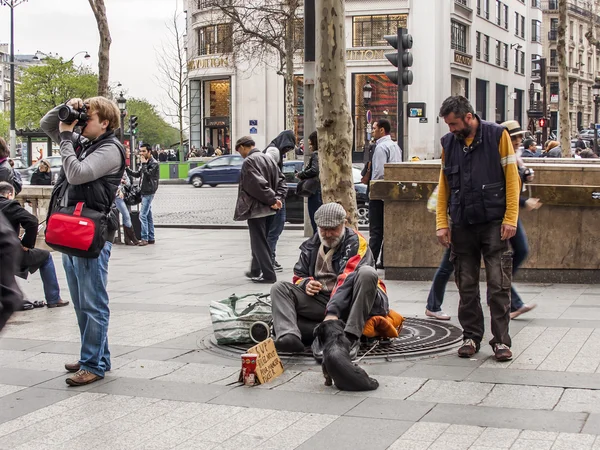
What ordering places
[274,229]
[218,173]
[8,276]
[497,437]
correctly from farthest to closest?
[218,173] < [274,229] < [497,437] < [8,276]

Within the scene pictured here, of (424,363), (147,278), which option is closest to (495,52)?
(147,278)

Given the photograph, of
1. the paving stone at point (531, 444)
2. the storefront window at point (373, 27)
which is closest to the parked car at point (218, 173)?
the storefront window at point (373, 27)

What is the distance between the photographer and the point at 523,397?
17.9ft

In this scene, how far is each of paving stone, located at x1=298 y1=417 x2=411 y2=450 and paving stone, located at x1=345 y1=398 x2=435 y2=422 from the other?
0.09 metres

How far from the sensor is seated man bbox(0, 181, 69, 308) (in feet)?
27.1

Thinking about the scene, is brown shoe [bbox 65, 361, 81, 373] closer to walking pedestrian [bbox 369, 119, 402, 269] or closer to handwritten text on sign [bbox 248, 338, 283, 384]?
handwritten text on sign [bbox 248, 338, 283, 384]

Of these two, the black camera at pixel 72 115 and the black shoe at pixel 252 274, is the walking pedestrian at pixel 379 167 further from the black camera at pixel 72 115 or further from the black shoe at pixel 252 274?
the black camera at pixel 72 115

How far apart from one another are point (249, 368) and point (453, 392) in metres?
1.29

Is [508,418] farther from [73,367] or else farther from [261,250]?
[261,250]

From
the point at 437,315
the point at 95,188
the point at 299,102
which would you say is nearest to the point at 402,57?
the point at 437,315

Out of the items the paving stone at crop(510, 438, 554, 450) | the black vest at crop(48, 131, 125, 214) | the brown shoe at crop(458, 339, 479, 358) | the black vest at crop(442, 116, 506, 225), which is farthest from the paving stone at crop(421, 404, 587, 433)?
the black vest at crop(48, 131, 125, 214)

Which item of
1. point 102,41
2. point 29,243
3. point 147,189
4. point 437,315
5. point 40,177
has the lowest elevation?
point 437,315

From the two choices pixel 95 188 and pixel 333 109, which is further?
pixel 333 109

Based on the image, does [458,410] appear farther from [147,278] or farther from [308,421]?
[147,278]
